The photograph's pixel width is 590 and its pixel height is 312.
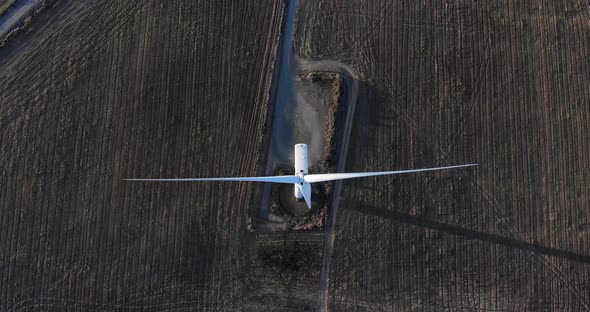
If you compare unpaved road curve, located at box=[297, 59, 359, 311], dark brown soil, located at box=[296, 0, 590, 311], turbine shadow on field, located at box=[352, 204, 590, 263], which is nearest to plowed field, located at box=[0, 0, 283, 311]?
unpaved road curve, located at box=[297, 59, 359, 311]

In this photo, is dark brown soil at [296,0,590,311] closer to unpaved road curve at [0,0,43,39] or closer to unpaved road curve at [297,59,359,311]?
unpaved road curve at [297,59,359,311]

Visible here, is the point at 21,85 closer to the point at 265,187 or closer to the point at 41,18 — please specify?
the point at 41,18

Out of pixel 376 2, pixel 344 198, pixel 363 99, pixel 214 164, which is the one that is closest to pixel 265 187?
pixel 214 164

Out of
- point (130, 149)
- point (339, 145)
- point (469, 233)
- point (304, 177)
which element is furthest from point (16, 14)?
point (469, 233)

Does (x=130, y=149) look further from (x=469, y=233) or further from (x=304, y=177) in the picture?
(x=469, y=233)

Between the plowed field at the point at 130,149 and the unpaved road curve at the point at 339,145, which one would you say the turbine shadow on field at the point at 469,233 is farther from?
the plowed field at the point at 130,149

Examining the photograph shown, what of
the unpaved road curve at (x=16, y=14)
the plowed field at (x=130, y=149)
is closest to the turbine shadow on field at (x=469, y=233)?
the plowed field at (x=130, y=149)
